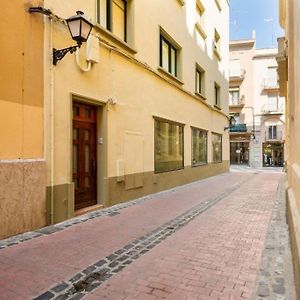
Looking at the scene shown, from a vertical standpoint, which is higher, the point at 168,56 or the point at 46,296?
the point at 168,56

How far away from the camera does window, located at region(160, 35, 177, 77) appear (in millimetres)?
11603

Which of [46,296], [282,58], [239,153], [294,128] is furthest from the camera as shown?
[239,153]

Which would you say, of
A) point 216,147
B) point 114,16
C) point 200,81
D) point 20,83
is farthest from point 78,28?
point 216,147

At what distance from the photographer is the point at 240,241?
205 inches

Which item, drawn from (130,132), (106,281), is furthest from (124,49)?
(106,281)

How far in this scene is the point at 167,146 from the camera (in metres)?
11.7

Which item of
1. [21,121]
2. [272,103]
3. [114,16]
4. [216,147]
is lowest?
[216,147]

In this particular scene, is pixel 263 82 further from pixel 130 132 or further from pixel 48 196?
pixel 48 196

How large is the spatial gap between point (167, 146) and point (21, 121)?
6923mm

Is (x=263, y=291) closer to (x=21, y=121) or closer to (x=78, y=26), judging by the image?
(x=21, y=121)

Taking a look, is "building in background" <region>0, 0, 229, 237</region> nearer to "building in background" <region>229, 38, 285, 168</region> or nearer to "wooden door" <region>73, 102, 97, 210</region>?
"wooden door" <region>73, 102, 97, 210</region>

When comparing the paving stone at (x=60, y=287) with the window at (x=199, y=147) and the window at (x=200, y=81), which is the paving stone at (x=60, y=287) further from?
the window at (x=200, y=81)

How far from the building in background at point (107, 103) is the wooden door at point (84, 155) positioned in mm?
23

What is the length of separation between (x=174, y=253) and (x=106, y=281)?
4.24ft
